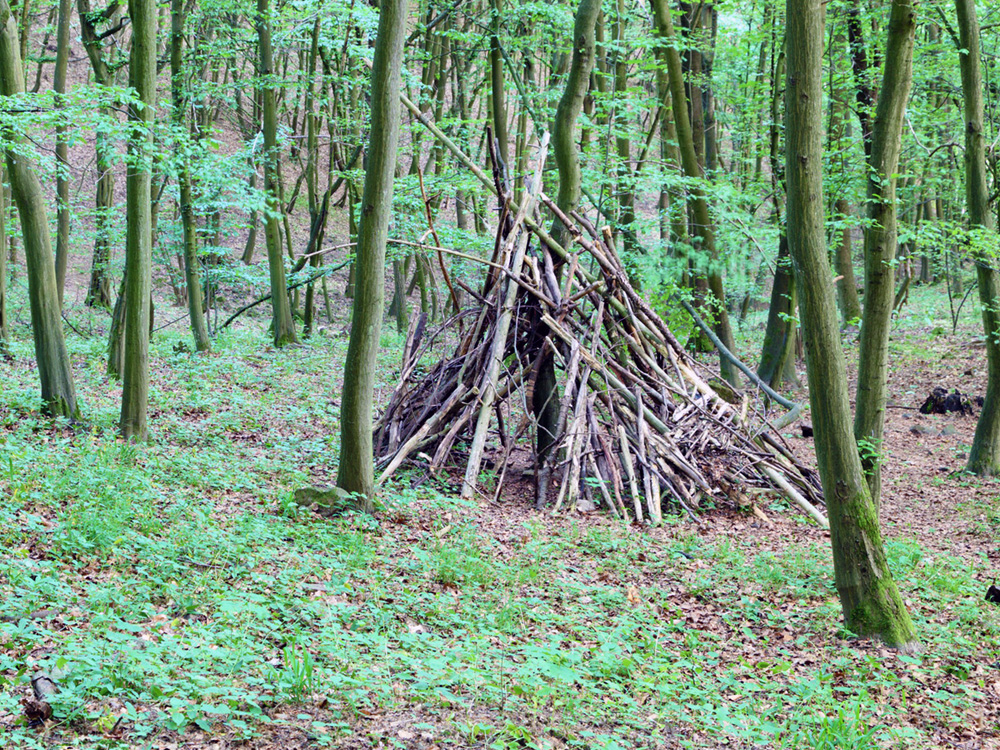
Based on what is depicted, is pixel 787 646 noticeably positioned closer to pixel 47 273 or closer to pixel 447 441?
pixel 447 441

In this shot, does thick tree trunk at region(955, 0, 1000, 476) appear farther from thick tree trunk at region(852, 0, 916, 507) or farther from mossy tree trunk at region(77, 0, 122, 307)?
mossy tree trunk at region(77, 0, 122, 307)

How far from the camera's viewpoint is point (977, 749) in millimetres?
3508

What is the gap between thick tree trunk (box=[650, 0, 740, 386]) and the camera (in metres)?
11.5

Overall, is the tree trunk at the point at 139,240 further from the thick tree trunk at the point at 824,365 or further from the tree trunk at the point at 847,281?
the tree trunk at the point at 847,281

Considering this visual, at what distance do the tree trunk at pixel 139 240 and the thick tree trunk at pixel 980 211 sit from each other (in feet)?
27.7

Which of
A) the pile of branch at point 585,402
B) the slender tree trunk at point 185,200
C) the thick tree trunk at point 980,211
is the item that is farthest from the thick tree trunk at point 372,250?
the slender tree trunk at point 185,200

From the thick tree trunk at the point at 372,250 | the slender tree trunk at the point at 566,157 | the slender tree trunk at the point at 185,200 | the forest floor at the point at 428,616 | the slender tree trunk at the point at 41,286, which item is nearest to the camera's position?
the forest floor at the point at 428,616

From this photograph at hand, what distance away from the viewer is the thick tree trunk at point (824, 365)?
14.3 ft

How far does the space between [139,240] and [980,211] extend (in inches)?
360

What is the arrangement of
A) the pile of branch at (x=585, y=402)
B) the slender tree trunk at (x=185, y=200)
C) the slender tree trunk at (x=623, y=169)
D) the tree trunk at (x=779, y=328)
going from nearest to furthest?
the pile of branch at (x=585, y=402), the slender tree trunk at (x=623, y=169), the tree trunk at (x=779, y=328), the slender tree trunk at (x=185, y=200)

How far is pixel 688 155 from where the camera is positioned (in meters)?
11.8

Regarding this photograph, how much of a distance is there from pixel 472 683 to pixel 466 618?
1080mm

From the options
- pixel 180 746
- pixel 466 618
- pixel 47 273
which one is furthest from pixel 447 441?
pixel 180 746

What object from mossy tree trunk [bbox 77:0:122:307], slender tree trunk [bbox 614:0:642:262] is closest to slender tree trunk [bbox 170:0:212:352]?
mossy tree trunk [bbox 77:0:122:307]
